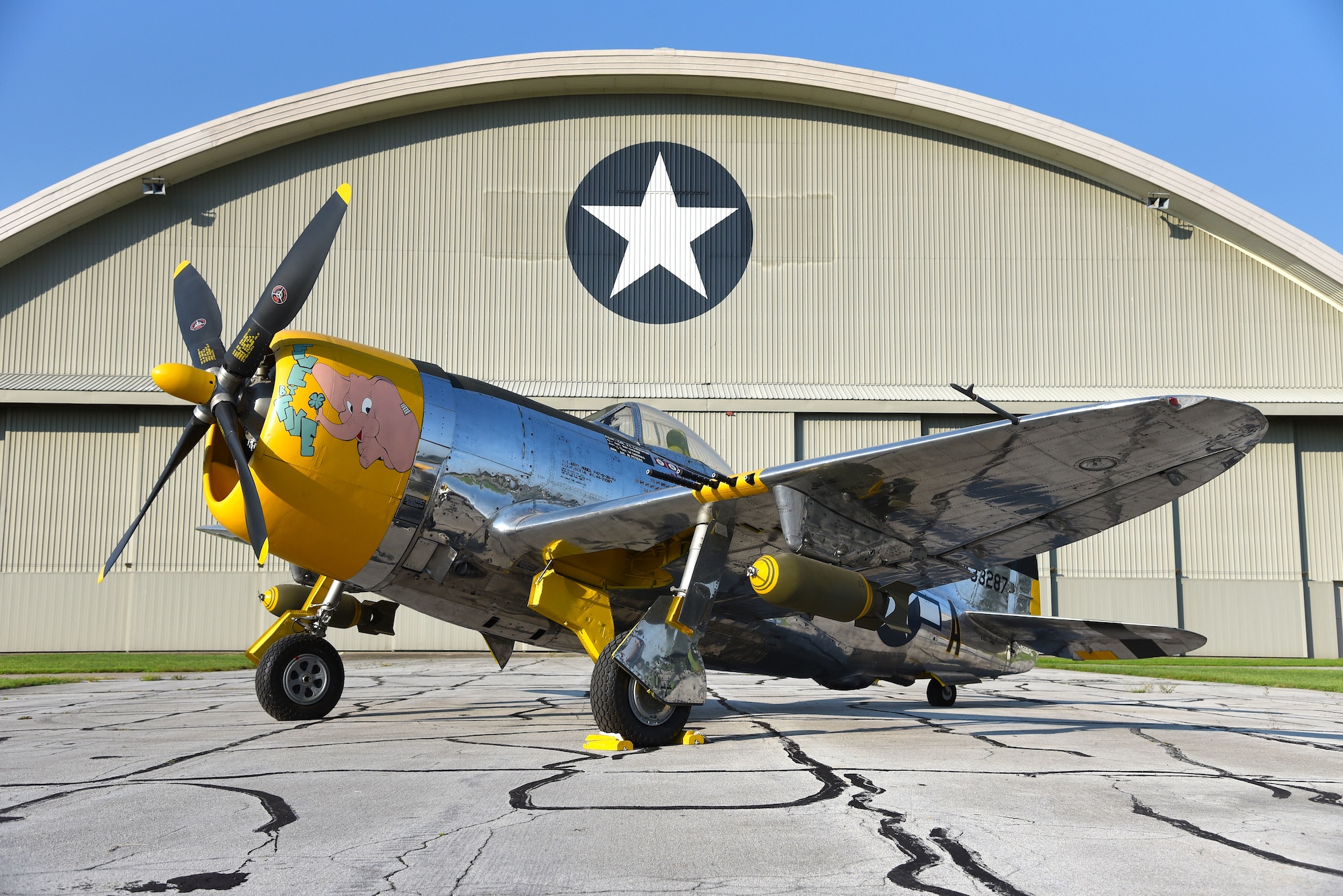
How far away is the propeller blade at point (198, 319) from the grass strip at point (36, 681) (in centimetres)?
773

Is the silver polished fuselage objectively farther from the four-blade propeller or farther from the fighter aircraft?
the four-blade propeller

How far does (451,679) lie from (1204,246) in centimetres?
2167

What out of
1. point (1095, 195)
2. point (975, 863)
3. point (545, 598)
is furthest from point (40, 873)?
point (1095, 195)

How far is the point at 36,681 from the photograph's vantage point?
1348cm

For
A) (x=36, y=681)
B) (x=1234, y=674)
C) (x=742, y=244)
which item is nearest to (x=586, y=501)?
Result: (x=36, y=681)

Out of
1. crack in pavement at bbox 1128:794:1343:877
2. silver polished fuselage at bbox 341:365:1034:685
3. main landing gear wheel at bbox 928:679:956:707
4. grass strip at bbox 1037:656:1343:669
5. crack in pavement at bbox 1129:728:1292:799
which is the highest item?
silver polished fuselage at bbox 341:365:1034:685

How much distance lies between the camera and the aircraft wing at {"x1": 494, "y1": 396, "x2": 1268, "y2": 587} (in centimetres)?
559

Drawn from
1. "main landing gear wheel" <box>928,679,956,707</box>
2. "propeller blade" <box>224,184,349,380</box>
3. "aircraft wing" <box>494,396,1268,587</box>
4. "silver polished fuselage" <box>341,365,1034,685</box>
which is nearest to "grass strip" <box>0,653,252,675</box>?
"silver polished fuselage" <box>341,365,1034,685</box>

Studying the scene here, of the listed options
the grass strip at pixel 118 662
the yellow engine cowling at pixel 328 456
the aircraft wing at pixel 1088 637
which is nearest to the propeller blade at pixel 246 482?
the yellow engine cowling at pixel 328 456

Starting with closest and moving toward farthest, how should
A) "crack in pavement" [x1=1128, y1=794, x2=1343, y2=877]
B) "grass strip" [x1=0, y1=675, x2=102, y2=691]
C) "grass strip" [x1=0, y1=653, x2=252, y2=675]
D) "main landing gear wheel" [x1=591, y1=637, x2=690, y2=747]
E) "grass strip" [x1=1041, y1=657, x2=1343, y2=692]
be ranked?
"crack in pavement" [x1=1128, y1=794, x2=1343, y2=877], "main landing gear wheel" [x1=591, y1=637, x2=690, y2=747], "grass strip" [x1=0, y1=675, x2=102, y2=691], "grass strip" [x1=1041, y1=657, x2=1343, y2=692], "grass strip" [x1=0, y1=653, x2=252, y2=675]

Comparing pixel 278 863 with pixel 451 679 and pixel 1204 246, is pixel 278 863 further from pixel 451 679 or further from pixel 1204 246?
pixel 1204 246

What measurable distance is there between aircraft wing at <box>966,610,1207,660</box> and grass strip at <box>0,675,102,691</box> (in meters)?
12.3

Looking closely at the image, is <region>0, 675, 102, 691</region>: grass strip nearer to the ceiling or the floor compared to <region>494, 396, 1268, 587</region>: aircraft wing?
nearer to the floor

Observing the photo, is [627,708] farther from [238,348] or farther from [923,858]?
[238,348]
